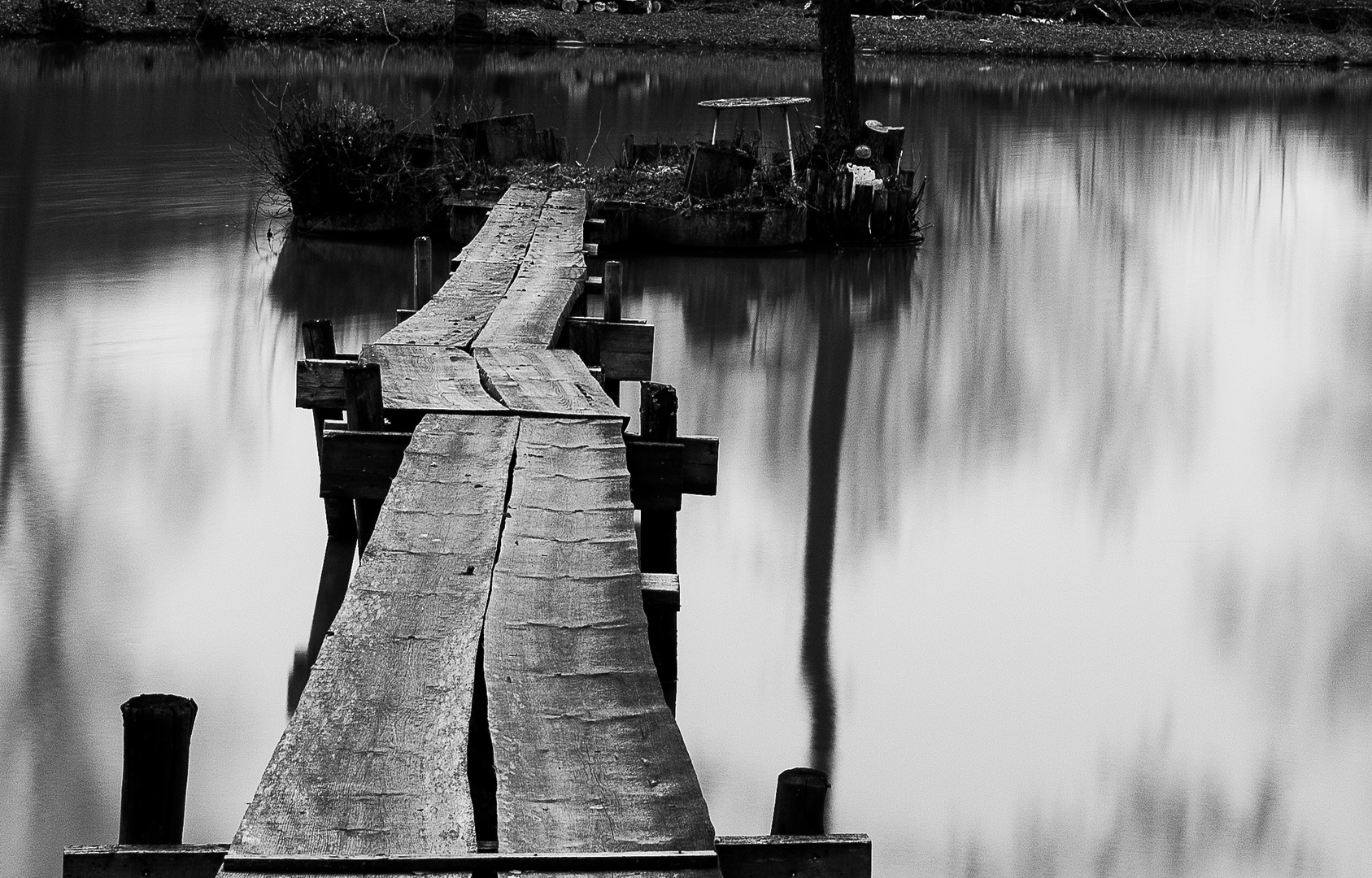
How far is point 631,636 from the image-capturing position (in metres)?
4.30

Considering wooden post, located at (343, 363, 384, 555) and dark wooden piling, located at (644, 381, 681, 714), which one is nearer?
dark wooden piling, located at (644, 381, 681, 714)

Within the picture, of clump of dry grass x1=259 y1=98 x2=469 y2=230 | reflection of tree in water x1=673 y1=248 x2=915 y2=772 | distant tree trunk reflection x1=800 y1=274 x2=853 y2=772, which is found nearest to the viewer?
distant tree trunk reflection x1=800 y1=274 x2=853 y2=772

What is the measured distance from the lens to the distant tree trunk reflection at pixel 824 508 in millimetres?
6848

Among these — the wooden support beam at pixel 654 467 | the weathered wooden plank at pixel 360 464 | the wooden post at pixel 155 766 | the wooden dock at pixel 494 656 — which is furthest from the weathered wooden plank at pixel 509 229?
the wooden post at pixel 155 766

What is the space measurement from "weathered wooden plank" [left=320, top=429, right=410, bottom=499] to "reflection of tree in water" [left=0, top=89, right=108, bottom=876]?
132 cm

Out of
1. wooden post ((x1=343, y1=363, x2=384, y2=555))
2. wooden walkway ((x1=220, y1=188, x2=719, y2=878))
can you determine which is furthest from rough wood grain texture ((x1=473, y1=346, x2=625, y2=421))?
wooden post ((x1=343, y1=363, x2=384, y2=555))

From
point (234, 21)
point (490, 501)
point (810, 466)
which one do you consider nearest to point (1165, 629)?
point (810, 466)

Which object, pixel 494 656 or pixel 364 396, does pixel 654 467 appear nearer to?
pixel 364 396

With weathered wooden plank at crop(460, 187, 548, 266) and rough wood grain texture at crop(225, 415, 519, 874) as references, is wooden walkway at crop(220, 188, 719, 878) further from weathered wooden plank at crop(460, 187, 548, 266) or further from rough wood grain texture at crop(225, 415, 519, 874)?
weathered wooden plank at crop(460, 187, 548, 266)

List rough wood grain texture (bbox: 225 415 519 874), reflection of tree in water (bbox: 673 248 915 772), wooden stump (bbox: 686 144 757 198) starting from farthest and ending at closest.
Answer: wooden stump (bbox: 686 144 757 198), reflection of tree in water (bbox: 673 248 915 772), rough wood grain texture (bbox: 225 415 519 874)

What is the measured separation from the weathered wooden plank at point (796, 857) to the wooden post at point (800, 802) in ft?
0.19

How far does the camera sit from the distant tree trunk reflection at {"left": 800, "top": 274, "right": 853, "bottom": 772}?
270 inches

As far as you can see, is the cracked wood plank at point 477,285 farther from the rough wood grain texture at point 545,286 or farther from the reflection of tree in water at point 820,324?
the reflection of tree in water at point 820,324

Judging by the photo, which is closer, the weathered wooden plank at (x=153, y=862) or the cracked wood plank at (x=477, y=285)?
the weathered wooden plank at (x=153, y=862)
